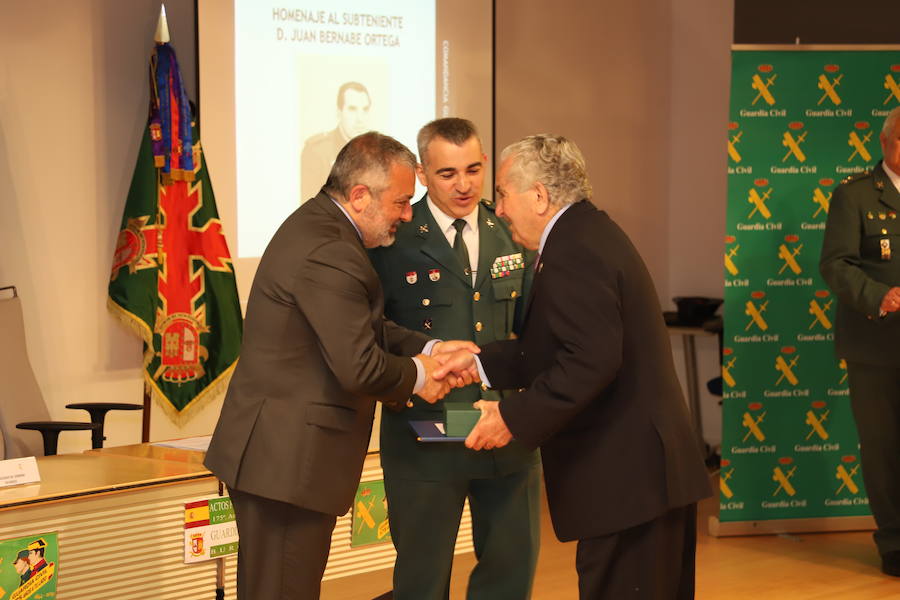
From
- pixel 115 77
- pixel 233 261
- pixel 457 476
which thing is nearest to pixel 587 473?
pixel 457 476

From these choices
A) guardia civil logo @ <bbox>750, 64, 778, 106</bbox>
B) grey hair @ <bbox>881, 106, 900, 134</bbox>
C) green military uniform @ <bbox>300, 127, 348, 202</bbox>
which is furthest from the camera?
green military uniform @ <bbox>300, 127, 348, 202</bbox>

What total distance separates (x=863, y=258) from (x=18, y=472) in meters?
3.30

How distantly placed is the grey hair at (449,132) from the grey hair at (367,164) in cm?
33

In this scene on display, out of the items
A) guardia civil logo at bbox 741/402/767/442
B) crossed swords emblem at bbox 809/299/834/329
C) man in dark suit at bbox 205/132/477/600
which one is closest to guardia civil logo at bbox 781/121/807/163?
crossed swords emblem at bbox 809/299/834/329

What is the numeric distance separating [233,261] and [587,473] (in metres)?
2.91

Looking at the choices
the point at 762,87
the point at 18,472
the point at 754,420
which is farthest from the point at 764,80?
the point at 18,472

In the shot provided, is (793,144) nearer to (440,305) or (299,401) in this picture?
(440,305)

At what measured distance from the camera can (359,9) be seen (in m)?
5.02

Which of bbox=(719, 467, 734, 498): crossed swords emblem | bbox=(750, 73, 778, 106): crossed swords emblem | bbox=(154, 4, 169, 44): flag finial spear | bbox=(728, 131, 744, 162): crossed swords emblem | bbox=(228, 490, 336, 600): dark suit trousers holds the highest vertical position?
bbox=(154, 4, 169, 44): flag finial spear

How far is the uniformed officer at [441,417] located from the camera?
9.23 ft

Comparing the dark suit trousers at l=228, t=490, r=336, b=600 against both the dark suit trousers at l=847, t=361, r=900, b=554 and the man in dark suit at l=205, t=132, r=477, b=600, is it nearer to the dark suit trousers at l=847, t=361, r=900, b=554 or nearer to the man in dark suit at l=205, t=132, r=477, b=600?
the man in dark suit at l=205, t=132, r=477, b=600

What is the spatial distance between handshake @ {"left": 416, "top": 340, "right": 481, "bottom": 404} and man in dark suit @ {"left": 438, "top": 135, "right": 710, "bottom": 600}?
0.33 m

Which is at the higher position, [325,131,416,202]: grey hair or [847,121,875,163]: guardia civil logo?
[847,121,875,163]: guardia civil logo

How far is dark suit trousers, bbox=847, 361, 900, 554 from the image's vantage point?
14.0 ft
